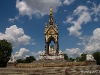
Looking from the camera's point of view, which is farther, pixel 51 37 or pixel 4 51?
pixel 4 51

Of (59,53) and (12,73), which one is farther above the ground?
(59,53)

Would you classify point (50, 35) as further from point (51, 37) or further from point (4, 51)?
point (4, 51)

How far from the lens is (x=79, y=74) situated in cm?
2075

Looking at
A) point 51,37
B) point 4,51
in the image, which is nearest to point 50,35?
point 51,37

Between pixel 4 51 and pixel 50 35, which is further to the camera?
pixel 4 51

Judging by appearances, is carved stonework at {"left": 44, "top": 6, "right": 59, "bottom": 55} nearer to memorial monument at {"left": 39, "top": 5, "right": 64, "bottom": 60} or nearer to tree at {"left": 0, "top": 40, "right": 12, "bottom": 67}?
memorial monument at {"left": 39, "top": 5, "right": 64, "bottom": 60}

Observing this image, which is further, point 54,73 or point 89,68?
point 89,68

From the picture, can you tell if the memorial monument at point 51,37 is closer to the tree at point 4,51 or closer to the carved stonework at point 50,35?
the carved stonework at point 50,35

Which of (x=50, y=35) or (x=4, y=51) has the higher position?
(x=50, y=35)

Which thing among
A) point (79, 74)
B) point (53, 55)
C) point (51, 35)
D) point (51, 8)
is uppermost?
point (51, 8)

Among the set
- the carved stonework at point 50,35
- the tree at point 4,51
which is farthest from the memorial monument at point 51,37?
the tree at point 4,51

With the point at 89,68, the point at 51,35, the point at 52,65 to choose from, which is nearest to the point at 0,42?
the point at 51,35

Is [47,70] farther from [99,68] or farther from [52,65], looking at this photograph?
[99,68]

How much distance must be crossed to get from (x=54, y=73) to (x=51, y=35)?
64.0 feet
